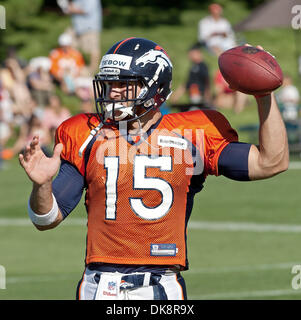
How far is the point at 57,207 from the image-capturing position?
464 centimetres

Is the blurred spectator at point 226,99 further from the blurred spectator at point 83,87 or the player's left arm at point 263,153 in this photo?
the player's left arm at point 263,153

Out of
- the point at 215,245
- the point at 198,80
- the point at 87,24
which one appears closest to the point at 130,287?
the point at 215,245

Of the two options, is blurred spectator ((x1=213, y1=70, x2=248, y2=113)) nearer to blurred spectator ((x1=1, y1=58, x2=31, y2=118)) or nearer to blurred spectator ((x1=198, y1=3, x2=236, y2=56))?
blurred spectator ((x1=198, y1=3, x2=236, y2=56))

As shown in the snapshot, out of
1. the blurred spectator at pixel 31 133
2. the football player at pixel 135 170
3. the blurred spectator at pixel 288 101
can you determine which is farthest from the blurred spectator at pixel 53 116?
the football player at pixel 135 170

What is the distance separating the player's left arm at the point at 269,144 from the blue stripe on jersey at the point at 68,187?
0.91m

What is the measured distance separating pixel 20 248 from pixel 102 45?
1328 centimetres

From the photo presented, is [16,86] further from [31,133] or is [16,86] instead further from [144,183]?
[144,183]

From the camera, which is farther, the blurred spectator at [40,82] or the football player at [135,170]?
the blurred spectator at [40,82]

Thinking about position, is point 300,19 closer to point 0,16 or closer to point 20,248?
point 20,248

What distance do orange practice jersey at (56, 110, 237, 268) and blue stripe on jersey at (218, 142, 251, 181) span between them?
4cm

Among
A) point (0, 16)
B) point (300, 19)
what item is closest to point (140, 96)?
point (300, 19)

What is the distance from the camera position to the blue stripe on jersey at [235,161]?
184 inches

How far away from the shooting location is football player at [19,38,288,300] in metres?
4.60

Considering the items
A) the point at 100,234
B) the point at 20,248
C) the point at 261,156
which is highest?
the point at 261,156
